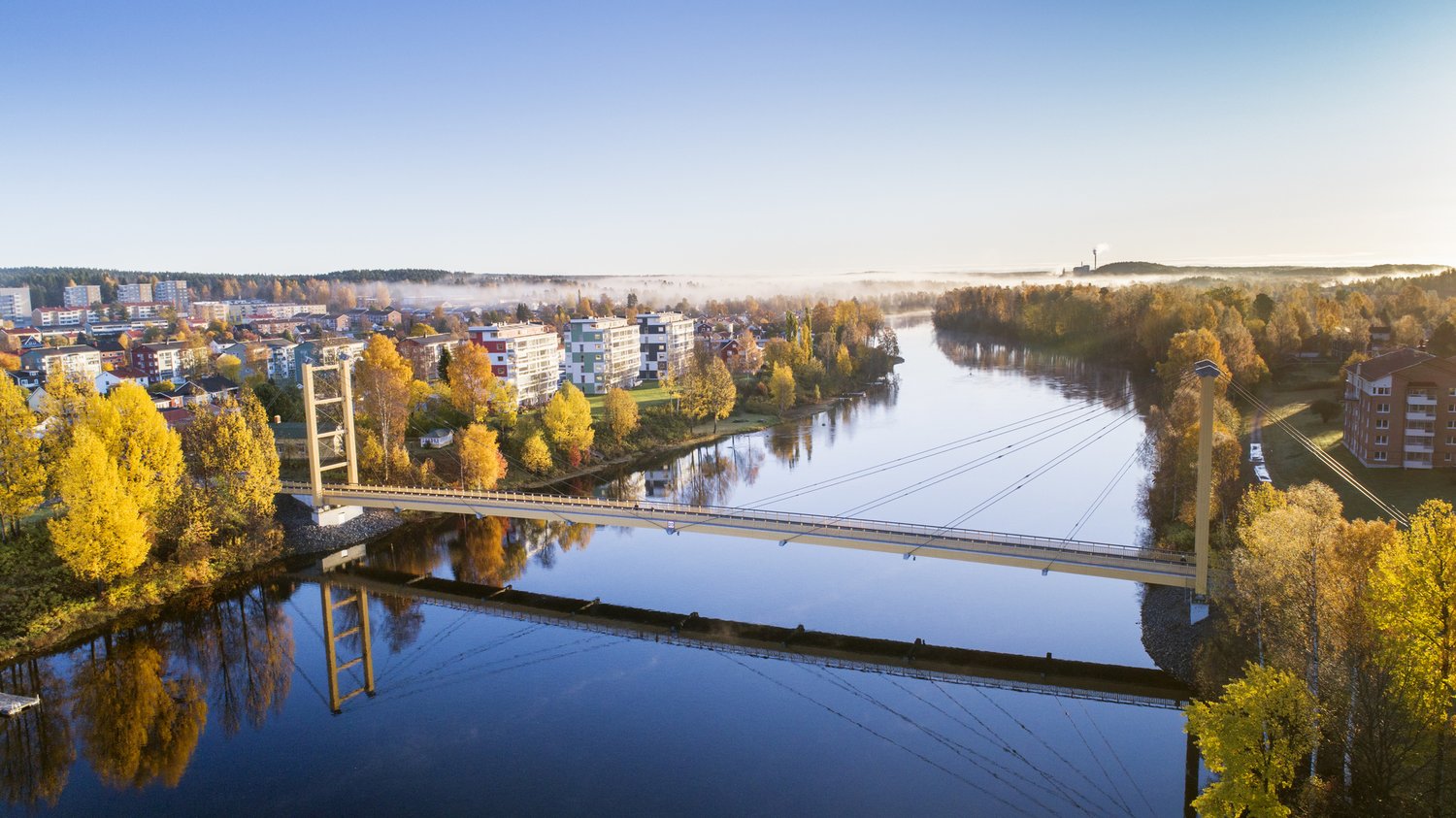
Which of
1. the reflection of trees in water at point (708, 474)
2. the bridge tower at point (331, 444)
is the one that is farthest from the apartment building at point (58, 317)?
the reflection of trees in water at point (708, 474)

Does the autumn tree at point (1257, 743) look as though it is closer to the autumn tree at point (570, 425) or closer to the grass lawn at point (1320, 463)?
the grass lawn at point (1320, 463)

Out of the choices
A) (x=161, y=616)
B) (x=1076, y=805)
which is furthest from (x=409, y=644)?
(x=1076, y=805)

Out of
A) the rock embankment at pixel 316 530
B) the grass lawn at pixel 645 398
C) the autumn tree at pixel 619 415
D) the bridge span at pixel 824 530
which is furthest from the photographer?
the grass lawn at pixel 645 398

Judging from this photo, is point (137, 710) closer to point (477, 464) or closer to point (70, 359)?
point (477, 464)

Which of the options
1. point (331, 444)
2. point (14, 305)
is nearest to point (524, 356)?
point (331, 444)

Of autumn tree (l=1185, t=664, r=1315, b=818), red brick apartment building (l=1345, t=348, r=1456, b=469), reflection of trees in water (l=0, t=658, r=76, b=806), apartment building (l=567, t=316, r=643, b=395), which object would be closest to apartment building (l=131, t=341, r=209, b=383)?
apartment building (l=567, t=316, r=643, b=395)

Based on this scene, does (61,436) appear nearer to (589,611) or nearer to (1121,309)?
(589,611)

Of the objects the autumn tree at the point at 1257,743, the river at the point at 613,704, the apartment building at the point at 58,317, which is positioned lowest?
the river at the point at 613,704
